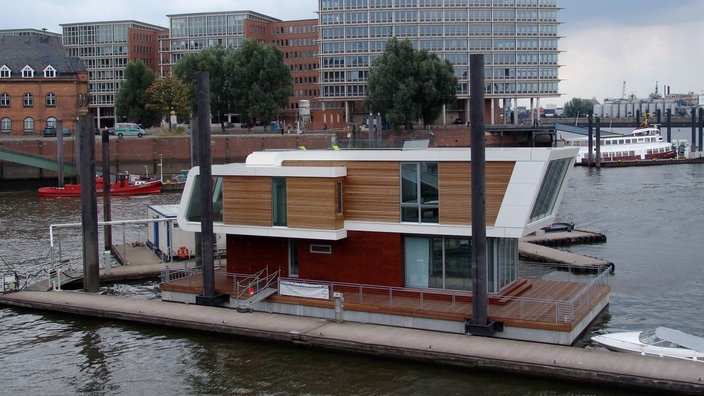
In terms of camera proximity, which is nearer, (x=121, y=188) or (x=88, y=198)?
(x=88, y=198)

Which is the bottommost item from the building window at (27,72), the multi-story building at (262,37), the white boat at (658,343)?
the white boat at (658,343)

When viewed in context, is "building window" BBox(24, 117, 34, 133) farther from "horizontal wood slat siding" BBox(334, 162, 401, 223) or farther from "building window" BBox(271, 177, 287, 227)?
"horizontal wood slat siding" BBox(334, 162, 401, 223)

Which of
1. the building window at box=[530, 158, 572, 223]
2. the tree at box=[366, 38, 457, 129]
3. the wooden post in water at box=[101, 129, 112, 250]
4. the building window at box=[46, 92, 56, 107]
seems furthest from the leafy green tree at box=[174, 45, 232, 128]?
the building window at box=[530, 158, 572, 223]

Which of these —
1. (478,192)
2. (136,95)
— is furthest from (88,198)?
(136,95)

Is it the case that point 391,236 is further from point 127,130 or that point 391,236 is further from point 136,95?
point 136,95

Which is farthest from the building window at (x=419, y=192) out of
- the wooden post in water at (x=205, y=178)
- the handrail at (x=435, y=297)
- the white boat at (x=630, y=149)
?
the white boat at (x=630, y=149)

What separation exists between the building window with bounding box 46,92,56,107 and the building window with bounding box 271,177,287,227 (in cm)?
9079

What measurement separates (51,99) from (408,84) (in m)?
46.9

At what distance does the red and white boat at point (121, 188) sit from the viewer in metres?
81.5

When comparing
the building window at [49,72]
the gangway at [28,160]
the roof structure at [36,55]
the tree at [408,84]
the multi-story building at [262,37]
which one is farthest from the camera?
the multi-story building at [262,37]

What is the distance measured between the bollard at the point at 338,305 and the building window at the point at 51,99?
93.8 metres

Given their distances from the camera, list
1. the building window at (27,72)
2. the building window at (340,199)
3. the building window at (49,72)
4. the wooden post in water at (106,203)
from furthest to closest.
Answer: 1. the building window at (49,72)
2. the building window at (27,72)
3. the wooden post in water at (106,203)
4. the building window at (340,199)

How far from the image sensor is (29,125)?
11119 centimetres

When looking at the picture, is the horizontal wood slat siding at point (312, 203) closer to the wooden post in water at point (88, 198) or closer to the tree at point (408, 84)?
the wooden post in water at point (88, 198)
